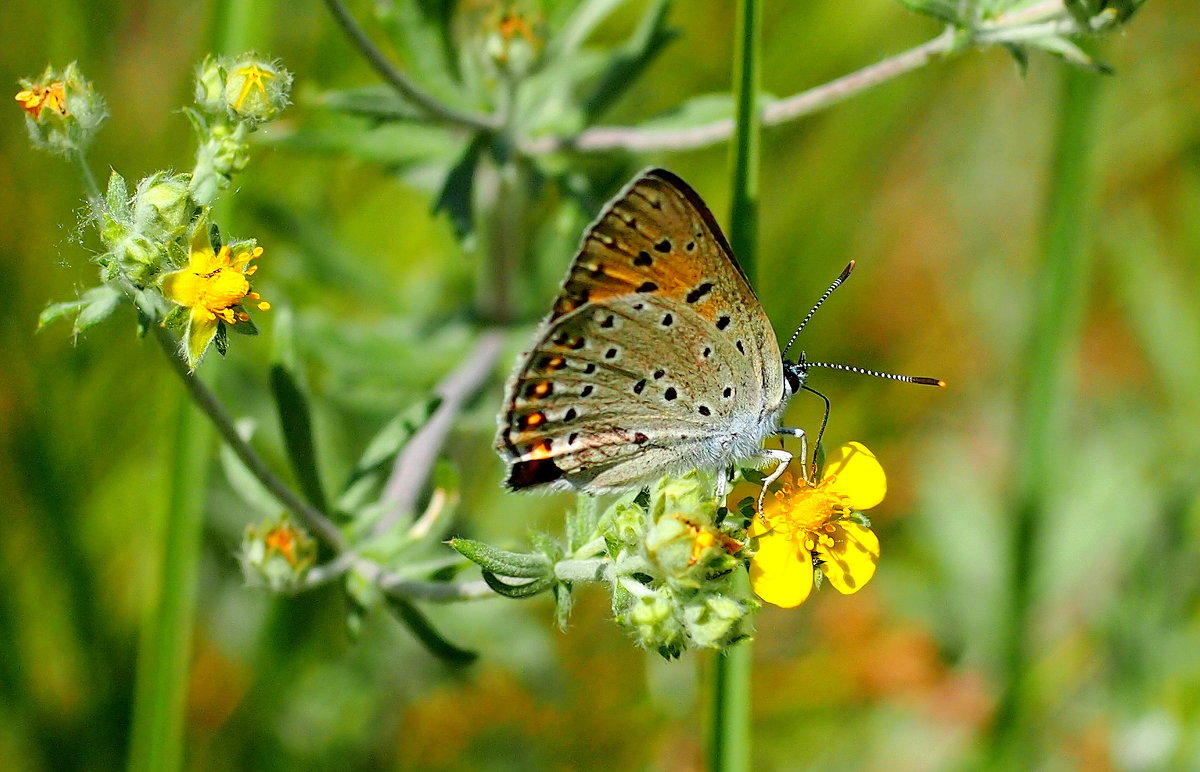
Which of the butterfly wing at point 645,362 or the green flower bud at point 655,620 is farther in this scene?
the butterfly wing at point 645,362

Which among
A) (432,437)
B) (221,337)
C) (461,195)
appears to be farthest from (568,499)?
(221,337)

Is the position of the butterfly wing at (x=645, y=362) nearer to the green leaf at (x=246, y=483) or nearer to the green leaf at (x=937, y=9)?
the green leaf at (x=246, y=483)

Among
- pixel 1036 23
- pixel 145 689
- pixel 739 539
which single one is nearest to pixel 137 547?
pixel 145 689

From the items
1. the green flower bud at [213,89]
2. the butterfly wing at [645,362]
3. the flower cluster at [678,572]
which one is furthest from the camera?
the butterfly wing at [645,362]

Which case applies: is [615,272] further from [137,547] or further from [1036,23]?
[137,547]

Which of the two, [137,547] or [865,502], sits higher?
[865,502]

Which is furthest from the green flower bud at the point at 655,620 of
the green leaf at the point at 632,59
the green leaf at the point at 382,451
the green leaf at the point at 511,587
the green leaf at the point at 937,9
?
the green leaf at the point at 632,59

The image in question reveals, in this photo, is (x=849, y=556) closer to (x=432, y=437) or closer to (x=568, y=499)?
(x=432, y=437)
